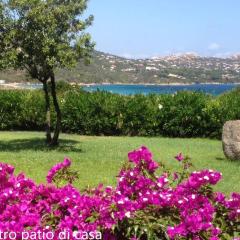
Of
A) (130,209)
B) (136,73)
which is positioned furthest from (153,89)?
(130,209)

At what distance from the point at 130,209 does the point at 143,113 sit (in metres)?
15.9

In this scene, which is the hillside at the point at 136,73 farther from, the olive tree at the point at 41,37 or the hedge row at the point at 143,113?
the olive tree at the point at 41,37

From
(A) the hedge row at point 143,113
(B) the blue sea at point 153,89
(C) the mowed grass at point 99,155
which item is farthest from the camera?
(B) the blue sea at point 153,89

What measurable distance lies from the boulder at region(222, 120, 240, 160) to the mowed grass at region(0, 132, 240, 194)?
214mm

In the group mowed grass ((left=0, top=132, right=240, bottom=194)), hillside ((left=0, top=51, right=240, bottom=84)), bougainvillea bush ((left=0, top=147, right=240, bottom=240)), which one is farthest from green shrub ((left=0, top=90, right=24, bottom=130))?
hillside ((left=0, top=51, right=240, bottom=84))

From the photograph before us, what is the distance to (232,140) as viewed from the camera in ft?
40.5

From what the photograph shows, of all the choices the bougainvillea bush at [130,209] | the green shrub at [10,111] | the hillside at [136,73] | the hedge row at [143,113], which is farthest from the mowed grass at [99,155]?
the hillside at [136,73]

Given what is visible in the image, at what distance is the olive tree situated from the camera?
13.6m

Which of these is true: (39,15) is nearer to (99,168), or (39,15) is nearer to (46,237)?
(99,168)

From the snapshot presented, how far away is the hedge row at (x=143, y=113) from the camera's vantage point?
1869 cm

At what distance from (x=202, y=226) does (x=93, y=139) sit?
14473mm

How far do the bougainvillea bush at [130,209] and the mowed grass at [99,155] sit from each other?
3748 mm

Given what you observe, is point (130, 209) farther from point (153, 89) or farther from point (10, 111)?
point (153, 89)

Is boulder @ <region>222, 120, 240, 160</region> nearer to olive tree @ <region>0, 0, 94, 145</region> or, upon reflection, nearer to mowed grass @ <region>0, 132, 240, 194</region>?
mowed grass @ <region>0, 132, 240, 194</region>
